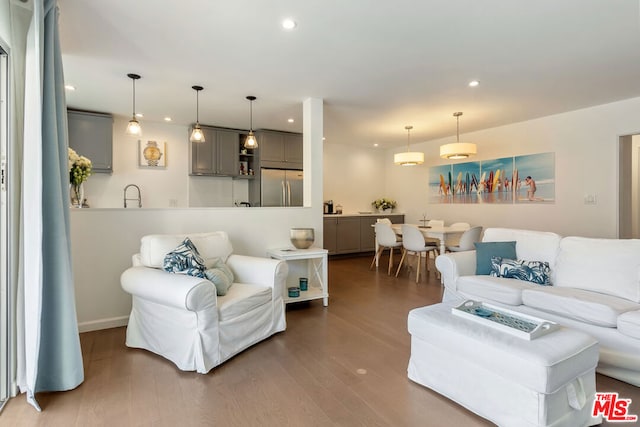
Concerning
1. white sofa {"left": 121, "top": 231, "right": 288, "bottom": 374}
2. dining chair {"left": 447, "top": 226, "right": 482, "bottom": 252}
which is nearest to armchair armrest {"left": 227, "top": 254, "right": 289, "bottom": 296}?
white sofa {"left": 121, "top": 231, "right": 288, "bottom": 374}

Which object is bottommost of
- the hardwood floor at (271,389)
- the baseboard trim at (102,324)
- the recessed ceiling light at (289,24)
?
the hardwood floor at (271,389)

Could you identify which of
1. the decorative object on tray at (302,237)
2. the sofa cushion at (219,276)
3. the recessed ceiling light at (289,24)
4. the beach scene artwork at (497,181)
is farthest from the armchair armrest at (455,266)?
the beach scene artwork at (497,181)

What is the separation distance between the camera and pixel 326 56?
2.95 meters

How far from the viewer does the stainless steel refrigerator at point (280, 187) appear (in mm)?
5648

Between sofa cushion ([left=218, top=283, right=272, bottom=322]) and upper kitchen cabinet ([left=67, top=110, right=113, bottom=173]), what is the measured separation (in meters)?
3.31

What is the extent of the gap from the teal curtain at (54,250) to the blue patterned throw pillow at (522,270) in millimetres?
3308

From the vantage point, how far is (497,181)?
5.72m

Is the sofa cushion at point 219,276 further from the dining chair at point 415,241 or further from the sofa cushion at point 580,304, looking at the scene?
the dining chair at point 415,241

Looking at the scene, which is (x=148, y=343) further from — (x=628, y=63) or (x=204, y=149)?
(x=628, y=63)

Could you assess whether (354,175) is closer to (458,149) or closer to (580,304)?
(458,149)

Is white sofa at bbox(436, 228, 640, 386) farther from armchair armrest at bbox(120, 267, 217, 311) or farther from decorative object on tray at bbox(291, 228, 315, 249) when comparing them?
armchair armrest at bbox(120, 267, 217, 311)

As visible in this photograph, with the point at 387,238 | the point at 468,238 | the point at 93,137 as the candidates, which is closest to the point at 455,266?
the point at 468,238

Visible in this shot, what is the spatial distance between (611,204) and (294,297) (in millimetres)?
4386

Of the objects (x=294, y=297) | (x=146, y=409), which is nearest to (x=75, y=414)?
(x=146, y=409)
